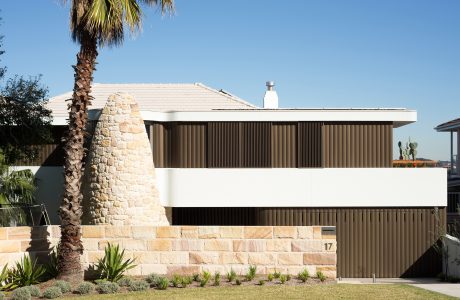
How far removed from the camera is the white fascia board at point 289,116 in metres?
26.5

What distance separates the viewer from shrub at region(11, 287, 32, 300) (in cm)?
1916

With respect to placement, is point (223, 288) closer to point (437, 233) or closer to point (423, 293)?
point (423, 293)

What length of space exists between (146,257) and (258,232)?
11.2 feet

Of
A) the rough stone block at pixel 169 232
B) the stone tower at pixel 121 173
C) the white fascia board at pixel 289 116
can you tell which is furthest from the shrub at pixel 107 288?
the white fascia board at pixel 289 116

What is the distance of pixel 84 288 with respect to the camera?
1995cm

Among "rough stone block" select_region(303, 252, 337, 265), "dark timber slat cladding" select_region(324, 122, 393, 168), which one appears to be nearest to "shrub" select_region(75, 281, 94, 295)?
"rough stone block" select_region(303, 252, 337, 265)

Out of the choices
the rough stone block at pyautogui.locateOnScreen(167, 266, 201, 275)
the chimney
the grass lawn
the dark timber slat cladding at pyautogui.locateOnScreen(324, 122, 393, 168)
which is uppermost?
the chimney

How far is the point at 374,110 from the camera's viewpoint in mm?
26672

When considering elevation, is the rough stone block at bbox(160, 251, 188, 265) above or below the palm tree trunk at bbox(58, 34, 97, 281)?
below

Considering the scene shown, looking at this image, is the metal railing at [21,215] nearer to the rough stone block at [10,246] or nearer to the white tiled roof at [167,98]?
the rough stone block at [10,246]

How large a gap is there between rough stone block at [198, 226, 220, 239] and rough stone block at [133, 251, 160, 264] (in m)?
1.46

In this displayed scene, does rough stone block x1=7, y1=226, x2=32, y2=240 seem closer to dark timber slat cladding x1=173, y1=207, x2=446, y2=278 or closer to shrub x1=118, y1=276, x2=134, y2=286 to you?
shrub x1=118, y1=276, x2=134, y2=286

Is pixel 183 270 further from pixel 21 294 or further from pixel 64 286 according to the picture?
pixel 21 294

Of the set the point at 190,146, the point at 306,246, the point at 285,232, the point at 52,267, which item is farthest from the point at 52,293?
the point at 190,146
